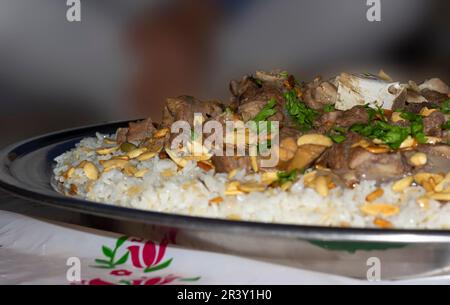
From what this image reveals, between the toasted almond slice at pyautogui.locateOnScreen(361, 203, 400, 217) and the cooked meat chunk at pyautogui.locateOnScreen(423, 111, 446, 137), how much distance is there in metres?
0.68

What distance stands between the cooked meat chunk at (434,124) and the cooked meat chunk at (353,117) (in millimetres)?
257

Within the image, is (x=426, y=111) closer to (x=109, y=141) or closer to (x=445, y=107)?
(x=445, y=107)

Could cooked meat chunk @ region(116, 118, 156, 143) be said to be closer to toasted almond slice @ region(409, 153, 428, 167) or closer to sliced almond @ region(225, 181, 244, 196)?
sliced almond @ region(225, 181, 244, 196)

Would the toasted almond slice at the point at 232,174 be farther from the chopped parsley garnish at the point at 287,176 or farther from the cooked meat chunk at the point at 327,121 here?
the cooked meat chunk at the point at 327,121

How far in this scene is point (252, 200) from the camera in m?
2.31

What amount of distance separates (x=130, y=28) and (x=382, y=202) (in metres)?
5.47

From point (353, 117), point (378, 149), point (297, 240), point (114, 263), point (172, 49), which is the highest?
point (172, 49)

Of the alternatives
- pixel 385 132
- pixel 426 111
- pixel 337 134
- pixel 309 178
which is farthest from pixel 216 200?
pixel 426 111

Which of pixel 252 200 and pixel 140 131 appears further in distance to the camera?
pixel 140 131

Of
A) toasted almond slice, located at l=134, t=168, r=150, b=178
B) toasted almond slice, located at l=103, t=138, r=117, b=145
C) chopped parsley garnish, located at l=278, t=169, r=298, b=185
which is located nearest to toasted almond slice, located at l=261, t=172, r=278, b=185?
chopped parsley garnish, located at l=278, t=169, r=298, b=185

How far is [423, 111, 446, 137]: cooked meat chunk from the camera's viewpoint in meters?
2.78

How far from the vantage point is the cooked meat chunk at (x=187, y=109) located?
309 centimetres

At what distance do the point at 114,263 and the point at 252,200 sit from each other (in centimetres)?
59
